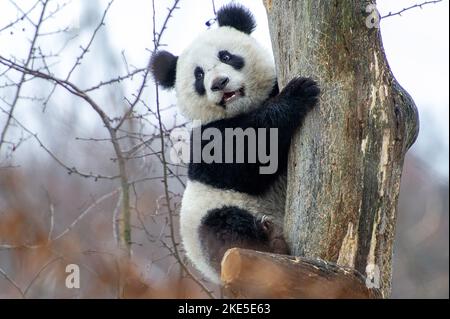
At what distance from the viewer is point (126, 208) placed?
6.40 meters

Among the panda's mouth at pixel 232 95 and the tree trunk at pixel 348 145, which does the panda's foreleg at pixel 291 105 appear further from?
the panda's mouth at pixel 232 95

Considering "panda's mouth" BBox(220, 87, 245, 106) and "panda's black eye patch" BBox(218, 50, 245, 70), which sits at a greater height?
"panda's black eye patch" BBox(218, 50, 245, 70)

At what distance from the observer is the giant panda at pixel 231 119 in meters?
5.45

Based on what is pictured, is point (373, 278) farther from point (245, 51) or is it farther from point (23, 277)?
point (23, 277)

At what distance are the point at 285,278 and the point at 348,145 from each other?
3.45 feet

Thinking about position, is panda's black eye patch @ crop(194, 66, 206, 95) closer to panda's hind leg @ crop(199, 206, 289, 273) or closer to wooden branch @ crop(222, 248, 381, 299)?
panda's hind leg @ crop(199, 206, 289, 273)

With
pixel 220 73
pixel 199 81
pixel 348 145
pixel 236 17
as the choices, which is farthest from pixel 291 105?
pixel 236 17

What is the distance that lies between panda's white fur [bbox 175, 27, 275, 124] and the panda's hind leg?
831 mm

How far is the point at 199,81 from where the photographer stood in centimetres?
632

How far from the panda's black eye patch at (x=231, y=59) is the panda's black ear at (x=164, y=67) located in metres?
0.53

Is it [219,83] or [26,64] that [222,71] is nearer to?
[219,83]

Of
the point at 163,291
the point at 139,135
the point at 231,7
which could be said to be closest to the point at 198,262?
the point at 163,291

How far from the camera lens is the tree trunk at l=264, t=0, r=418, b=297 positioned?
4801 mm

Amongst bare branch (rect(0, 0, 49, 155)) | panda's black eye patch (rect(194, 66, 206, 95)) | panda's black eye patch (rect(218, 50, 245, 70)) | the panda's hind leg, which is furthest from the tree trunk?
bare branch (rect(0, 0, 49, 155))
